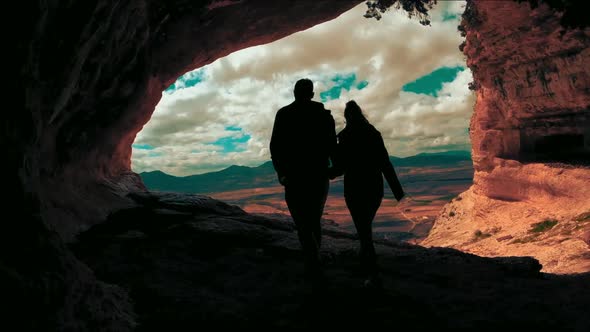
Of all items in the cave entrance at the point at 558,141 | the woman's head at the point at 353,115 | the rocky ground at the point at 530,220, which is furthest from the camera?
the cave entrance at the point at 558,141

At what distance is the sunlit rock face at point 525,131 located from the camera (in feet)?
66.3

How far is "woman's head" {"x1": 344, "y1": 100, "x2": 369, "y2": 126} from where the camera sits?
206 inches

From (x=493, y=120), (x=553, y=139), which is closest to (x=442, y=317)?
(x=553, y=139)

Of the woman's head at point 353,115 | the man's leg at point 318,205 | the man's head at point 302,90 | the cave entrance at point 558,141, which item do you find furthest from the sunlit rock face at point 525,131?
the man's head at point 302,90

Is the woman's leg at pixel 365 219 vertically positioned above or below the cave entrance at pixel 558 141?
below

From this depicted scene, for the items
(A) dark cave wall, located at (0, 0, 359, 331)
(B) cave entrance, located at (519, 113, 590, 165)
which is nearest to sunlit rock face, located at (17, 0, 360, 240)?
(A) dark cave wall, located at (0, 0, 359, 331)

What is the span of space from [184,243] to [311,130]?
3.70m

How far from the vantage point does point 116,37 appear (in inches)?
317

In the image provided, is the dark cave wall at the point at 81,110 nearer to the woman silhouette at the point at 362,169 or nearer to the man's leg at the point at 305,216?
the man's leg at the point at 305,216

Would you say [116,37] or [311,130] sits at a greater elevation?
[116,37]

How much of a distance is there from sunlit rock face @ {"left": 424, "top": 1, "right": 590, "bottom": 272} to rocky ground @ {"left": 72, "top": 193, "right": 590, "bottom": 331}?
12.1 m

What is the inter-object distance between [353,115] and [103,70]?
252 inches

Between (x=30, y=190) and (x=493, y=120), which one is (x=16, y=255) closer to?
(x=30, y=190)

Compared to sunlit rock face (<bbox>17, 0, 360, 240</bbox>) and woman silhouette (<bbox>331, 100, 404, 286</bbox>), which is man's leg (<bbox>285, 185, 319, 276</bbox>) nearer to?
woman silhouette (<bbox>331, 100, 404, 286</bbox>)
